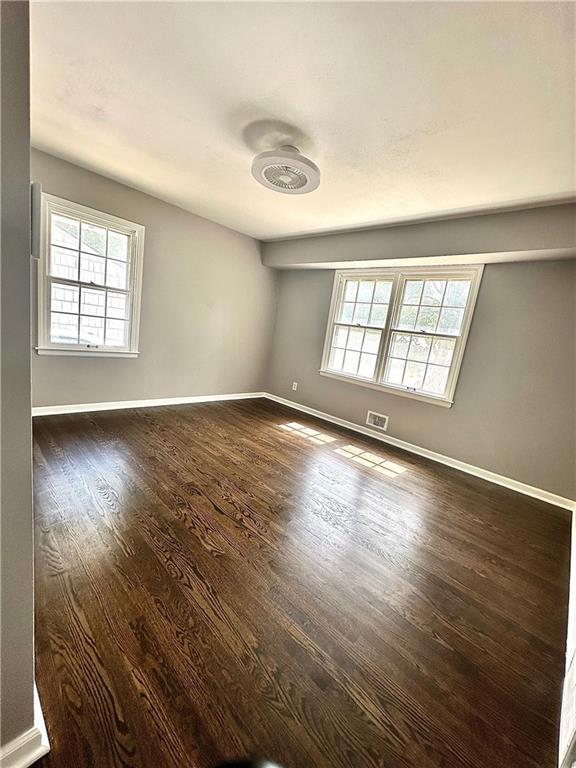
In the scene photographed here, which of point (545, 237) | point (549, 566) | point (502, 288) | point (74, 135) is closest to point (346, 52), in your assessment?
point (545, 237)

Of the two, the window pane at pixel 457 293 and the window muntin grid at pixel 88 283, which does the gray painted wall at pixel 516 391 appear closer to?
the window pane at pixel 457 293

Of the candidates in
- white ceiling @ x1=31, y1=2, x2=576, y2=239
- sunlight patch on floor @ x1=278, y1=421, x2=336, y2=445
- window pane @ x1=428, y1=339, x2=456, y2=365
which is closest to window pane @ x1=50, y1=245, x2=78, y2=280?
white ceiling @ x1=31, y1=2, x2=576, y2=239

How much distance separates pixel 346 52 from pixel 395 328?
2.87m

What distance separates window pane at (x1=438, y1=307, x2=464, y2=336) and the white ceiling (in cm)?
111

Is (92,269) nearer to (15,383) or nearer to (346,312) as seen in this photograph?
(346,312)

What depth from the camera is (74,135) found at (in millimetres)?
2512

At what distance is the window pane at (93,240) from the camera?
330 centimetres

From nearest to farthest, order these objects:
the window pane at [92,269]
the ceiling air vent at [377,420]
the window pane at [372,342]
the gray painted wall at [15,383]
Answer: the gray painted wall at [15,383]
the window pane at [92,269]
the ceiling air vent at [377,420]
the window pane at [372,342]

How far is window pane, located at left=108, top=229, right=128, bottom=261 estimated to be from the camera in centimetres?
349

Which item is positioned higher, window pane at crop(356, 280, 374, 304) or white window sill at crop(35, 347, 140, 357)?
window pane at crop(356, 280, 374, 304)

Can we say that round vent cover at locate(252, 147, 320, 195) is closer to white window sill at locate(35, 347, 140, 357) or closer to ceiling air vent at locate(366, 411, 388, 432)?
white window sill at locate(35, 347, 140, 357)

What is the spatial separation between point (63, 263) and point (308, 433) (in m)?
3.35

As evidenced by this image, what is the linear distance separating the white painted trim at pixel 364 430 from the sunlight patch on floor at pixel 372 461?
58cm

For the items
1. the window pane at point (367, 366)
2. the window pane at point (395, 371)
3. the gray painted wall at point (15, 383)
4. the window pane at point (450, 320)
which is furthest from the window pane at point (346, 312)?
the gray painted wall at point (15, 383)
